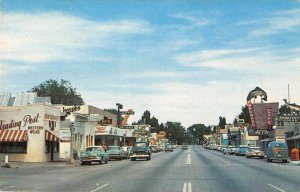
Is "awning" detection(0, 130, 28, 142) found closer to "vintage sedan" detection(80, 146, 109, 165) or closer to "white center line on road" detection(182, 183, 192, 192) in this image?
"vintage sedan" detection(80, 146, 109, 165)

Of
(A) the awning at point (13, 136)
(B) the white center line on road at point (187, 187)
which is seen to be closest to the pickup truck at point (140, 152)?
(A) the awning at point (13, 136)

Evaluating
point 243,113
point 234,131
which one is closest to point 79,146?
point 234,131

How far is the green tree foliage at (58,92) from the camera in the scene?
402 feet

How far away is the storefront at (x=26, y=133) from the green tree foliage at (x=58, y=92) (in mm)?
75461

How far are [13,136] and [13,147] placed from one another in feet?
4.23

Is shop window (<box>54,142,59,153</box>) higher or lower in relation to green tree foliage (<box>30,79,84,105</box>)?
lower

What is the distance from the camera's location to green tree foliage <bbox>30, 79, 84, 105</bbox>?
122 metres

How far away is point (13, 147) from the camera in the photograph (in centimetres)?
4622

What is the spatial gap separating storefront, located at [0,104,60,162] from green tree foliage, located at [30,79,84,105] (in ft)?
248

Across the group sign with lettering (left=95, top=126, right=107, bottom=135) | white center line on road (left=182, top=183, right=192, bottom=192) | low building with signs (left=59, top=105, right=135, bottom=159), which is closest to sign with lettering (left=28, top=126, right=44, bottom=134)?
low building with signs (left=59, top=105, right=135, bottom=159)

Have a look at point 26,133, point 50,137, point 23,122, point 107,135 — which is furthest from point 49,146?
point 107,135

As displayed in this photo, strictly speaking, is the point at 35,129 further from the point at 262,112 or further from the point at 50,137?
the point at 262,112

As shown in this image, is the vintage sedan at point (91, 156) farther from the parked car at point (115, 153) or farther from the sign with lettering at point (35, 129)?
the parked car at point (115, 153)

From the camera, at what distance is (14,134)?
4572cm
